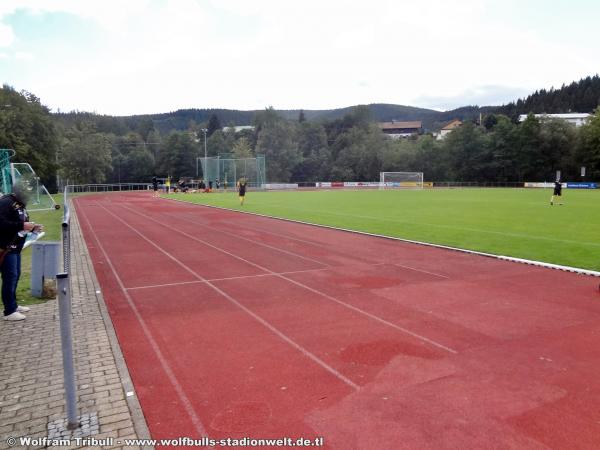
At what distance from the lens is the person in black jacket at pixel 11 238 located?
20.9ft

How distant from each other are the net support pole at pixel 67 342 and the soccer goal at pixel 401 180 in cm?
6988

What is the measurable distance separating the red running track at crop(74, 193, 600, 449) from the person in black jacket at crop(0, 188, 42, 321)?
1509mm

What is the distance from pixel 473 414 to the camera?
4207 mm

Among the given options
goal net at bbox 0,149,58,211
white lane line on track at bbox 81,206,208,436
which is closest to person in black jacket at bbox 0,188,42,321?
white lane line on track at bbox 81,206,208,436

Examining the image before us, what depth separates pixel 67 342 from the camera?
3.81m

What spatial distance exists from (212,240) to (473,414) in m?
12.3

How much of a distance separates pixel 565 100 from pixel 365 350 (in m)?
173

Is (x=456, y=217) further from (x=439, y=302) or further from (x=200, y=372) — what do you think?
(x=200, y=372)

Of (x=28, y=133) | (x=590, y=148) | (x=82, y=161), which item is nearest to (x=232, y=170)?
(x=28, y=133)

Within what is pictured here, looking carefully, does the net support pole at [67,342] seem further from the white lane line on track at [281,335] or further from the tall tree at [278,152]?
the tall tree at [278,152]

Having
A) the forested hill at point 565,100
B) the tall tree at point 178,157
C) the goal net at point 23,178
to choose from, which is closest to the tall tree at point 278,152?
the tall tree at point 178,157

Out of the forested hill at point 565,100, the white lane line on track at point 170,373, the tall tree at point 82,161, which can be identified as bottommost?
the white lane line on track at point 170,373

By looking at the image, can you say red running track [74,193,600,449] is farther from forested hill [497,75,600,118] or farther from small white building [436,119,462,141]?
forested hill [497,75,600,118]

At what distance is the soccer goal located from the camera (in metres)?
72.9
